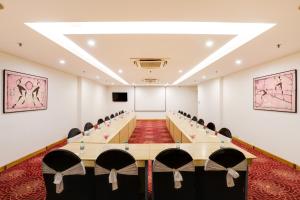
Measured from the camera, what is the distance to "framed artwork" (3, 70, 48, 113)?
4160 mm

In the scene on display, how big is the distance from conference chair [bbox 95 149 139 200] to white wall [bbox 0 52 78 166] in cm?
A: 323

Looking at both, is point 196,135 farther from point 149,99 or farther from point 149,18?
point 149,99

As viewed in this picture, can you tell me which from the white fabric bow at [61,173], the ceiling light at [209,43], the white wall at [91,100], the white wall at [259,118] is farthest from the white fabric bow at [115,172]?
the white wall at [91,100]

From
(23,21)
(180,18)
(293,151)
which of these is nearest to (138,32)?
(180,18)

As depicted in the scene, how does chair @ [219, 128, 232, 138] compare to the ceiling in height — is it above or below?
below

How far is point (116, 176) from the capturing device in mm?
2031

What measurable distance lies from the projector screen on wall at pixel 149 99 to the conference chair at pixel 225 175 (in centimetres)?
1124

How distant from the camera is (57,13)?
90.4 inches

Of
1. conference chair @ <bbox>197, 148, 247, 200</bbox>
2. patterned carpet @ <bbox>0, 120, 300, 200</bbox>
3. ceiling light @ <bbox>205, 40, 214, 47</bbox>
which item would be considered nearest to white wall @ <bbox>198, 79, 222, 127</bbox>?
patterned carpet @ <bbox>0, 120, 300, 200</bbox>

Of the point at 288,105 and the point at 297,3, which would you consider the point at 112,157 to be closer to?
the point at 297,3

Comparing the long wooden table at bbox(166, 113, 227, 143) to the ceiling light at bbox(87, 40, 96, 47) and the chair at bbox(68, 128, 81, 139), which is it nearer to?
the chair at bbox(68, 128, 81, 139)

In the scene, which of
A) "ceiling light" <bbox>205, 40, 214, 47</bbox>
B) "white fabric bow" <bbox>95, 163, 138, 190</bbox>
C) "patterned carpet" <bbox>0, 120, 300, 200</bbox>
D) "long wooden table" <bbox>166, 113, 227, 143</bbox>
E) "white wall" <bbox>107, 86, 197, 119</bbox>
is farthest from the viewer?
Result: "white wall" <bbox>107, 86, 197, 119</bbox>

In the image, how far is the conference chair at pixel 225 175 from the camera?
6.72 feet

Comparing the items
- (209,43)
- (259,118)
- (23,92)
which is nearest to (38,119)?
(23,92)
